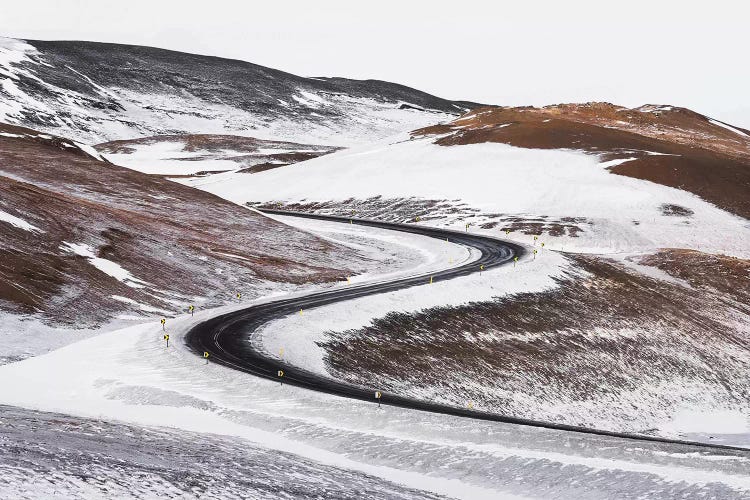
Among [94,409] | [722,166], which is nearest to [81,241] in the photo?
[94,409]

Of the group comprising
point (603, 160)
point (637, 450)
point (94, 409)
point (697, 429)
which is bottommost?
point (697, 429)

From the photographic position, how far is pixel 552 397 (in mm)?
52344

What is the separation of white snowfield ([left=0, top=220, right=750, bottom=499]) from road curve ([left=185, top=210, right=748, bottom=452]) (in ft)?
5.23

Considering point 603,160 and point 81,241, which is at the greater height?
point 603,160

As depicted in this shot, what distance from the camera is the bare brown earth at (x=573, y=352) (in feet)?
163

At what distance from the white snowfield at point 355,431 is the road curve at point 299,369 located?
5.23ft

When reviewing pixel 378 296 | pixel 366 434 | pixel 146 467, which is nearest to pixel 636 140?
pixel 378 296

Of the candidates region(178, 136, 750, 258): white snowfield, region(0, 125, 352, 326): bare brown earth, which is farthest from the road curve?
region(178, 136, 750, 258): white snowfield

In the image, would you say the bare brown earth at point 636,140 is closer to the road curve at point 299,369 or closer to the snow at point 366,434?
the road curve at point 299,369

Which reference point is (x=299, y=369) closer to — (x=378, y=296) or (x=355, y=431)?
(x=355, y=431)

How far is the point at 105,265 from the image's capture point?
6269cm

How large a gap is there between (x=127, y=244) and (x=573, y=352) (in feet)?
117

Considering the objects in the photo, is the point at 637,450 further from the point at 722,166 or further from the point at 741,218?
the point at 722,166

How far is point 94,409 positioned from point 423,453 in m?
13.5
